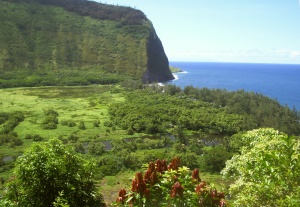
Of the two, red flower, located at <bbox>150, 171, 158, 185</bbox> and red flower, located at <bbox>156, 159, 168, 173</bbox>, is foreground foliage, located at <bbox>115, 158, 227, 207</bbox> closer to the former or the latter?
red flower, located at <bbox>150, 171, 158, 185</bbox>

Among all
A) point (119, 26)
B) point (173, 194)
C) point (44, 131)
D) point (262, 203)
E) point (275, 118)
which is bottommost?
point (44, 131)

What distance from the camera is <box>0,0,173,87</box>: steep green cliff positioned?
115 metres

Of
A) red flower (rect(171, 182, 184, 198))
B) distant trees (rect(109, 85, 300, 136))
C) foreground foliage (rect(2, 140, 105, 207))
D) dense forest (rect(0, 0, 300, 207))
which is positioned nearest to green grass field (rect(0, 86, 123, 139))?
dense forest (rect(0, 0, 300, 207))

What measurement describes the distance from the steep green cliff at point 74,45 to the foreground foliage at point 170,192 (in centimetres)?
9502

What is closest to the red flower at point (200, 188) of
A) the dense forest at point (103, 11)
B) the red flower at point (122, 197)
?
the red flower at point (122, 197)

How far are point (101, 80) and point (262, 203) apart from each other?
108 metres

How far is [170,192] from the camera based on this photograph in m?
9.58

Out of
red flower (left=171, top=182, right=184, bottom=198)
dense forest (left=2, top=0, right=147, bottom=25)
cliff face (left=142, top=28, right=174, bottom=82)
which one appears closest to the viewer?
red flower (left=171, top=182, right=184, bottom=198)

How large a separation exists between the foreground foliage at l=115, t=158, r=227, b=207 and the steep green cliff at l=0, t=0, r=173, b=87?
95016mm

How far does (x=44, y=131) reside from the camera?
50.0 m

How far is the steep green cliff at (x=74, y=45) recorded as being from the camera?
11469 cm

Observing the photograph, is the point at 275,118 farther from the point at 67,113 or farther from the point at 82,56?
the point at 82,56

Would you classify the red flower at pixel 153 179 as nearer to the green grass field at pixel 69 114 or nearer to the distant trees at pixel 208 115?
the green grass field at pixel 69 114

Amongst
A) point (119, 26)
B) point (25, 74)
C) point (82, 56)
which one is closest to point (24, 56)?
point (25, 74)
